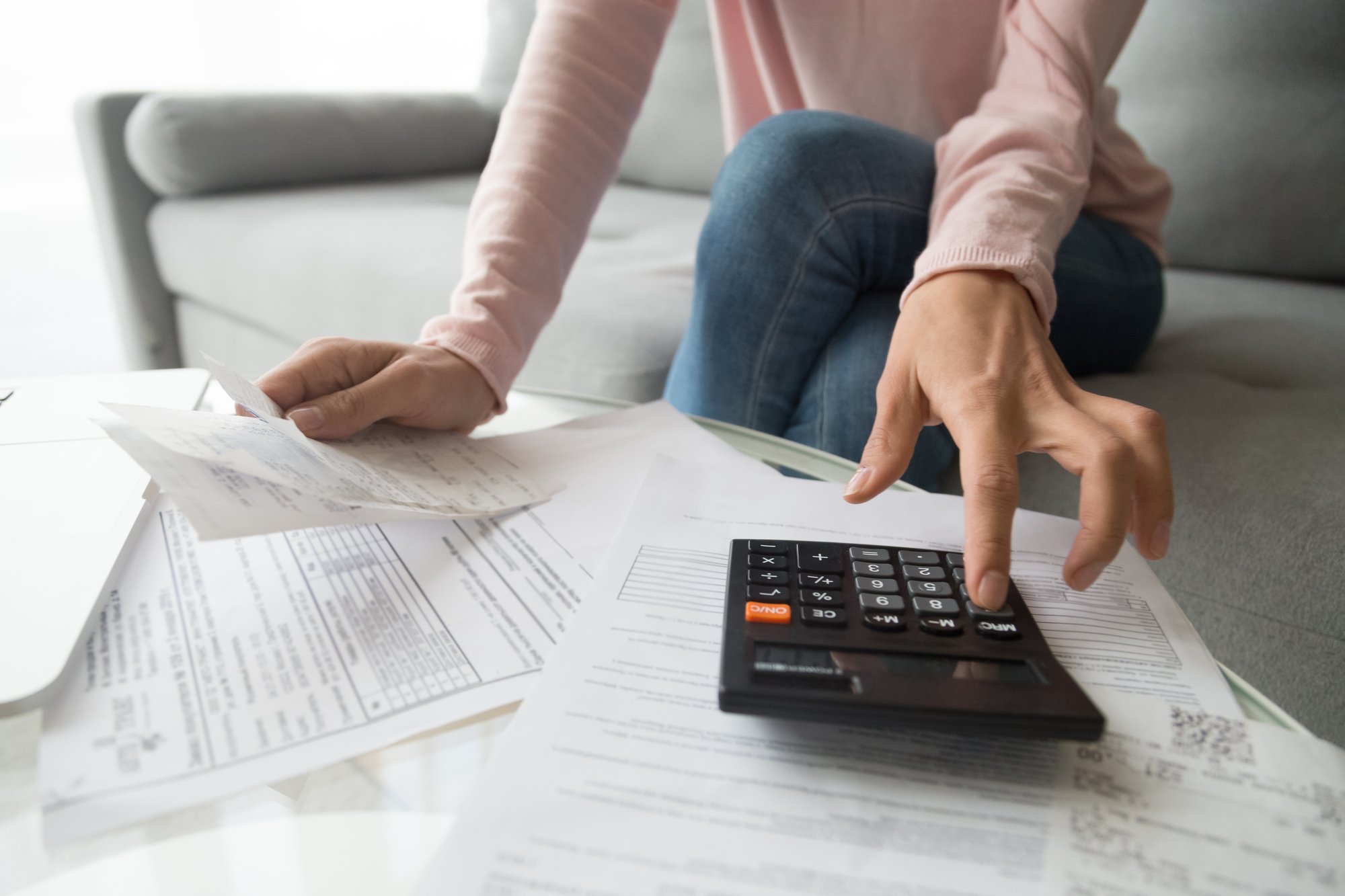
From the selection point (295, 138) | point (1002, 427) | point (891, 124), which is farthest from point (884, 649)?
point (295, 138)

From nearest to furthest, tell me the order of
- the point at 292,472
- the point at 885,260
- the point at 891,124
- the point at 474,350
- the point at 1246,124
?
the point at 292,472, the point at 474,350, the point at 885,260, the point at 891,124, the point at 1246,124

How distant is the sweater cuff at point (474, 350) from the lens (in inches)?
19.1

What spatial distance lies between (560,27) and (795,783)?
57cm

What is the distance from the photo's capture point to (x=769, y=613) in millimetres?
281

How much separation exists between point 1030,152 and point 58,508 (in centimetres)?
59

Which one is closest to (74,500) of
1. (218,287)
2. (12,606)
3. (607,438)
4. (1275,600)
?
(12,606)

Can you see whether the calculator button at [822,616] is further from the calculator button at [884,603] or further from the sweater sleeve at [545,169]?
the sweater sleeve at [545,169]

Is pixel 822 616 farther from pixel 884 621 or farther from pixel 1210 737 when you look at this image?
pixel 1210 737

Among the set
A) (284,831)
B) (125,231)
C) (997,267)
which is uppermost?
(997,267)

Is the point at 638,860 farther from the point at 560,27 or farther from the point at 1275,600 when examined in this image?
the point at 560,27

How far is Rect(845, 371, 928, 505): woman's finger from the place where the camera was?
34 centimetres

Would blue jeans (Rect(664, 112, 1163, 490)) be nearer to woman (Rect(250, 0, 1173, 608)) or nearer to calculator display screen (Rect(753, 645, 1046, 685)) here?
woman (Rect(250, 0, 1173, 608))

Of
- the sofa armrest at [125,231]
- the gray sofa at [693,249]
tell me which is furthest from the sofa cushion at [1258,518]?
the sofa armrest at [125,231]

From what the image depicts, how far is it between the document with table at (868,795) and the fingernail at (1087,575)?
0.06ft
